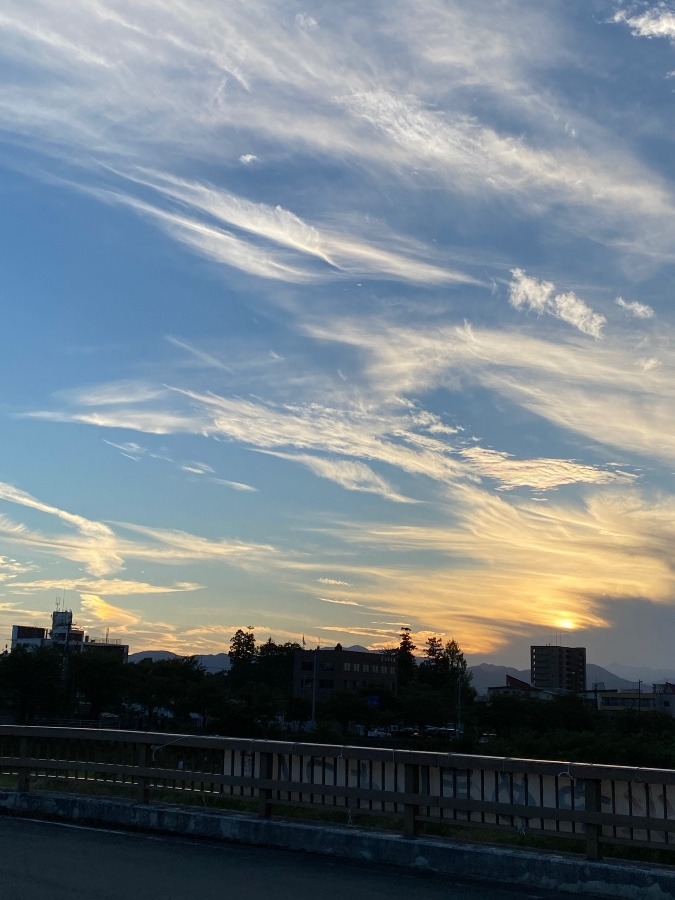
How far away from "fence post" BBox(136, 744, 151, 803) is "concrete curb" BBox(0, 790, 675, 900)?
213 mm

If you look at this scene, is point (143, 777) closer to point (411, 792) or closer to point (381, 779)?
point (381, 779)

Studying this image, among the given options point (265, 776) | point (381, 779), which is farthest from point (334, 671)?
point (381, 779)

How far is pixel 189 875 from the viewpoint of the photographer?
953 cm

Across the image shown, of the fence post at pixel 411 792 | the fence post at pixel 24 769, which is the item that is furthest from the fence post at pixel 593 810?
the fence post at pixel 24 769

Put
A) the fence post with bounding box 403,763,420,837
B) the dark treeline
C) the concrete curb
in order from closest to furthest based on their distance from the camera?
the concrete curb → the fence post with bounding box 403,763,420,837 → the dark treeline

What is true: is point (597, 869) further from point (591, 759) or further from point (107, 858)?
point (591, 759)

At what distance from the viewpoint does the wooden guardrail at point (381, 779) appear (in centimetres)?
927

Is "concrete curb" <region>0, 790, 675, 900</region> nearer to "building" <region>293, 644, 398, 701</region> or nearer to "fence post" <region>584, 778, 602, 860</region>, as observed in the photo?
"fence post" <region>584, 778, 602, 860</region>

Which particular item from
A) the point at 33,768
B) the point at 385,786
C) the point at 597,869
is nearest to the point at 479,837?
the point at 385,786

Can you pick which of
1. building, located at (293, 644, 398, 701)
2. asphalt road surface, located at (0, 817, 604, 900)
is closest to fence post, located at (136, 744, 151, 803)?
asphalt road surface, located at (0, 817, 604, 900)

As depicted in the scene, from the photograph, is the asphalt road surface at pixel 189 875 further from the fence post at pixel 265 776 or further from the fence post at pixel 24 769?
the fence post at pixel 24 769

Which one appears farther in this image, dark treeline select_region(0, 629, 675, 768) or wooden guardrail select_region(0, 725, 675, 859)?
dark treeline select_region(0, 629, 675, 768)

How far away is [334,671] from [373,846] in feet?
572

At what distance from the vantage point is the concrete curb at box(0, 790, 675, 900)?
8.96 m
